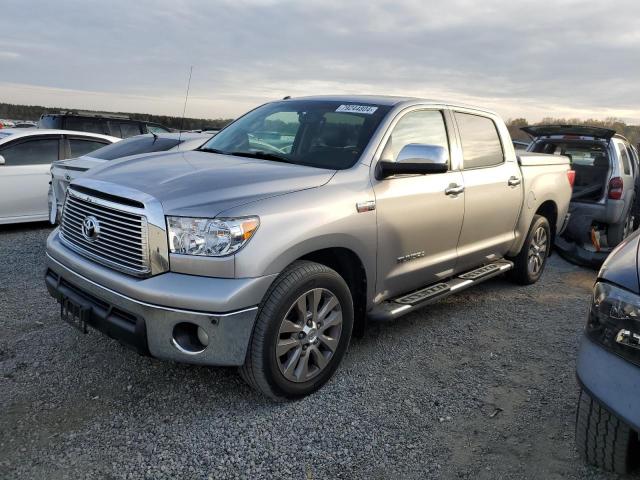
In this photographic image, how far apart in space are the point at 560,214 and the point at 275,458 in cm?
476

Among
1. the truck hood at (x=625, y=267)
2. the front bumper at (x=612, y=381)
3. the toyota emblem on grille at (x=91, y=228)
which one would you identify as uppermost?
the truck hood at (x=625, y=267)

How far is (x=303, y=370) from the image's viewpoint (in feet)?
10.6

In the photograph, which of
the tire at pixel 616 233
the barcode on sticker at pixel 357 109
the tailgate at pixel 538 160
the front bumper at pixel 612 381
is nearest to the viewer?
the front bumper at pixel 612 381

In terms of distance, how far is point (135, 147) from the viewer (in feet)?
23.4

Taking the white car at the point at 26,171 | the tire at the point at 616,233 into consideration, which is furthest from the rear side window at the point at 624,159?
the white car at the point at 26,171

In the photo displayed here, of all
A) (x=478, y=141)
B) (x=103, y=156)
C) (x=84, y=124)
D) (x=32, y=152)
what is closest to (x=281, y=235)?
(x=478, y=141)

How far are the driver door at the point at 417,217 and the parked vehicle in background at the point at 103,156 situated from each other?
284 centimetres

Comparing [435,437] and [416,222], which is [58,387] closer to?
[435,437]

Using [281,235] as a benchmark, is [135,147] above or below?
above

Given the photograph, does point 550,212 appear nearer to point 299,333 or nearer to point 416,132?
point 416,132

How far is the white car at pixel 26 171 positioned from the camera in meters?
7.47

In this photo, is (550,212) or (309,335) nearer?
(309,335)

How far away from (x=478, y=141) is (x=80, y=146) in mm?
6482

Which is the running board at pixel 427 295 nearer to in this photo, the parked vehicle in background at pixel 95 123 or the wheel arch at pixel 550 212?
the wheel arch at pixel 550 212
